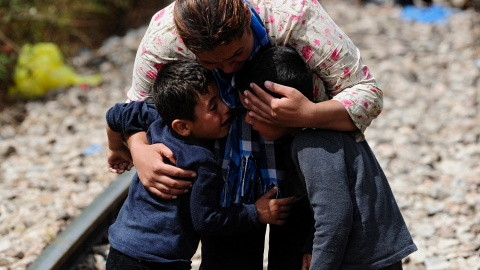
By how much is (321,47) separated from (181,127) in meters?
0.63

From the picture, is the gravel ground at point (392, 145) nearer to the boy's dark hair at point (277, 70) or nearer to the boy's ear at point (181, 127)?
the boy's ear at point (181, 127)

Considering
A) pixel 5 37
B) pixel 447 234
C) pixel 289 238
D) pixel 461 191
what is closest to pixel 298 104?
pixel 289 238

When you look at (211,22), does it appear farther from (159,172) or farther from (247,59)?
A: (159,172)

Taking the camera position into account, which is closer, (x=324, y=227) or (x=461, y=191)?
(x=324, y=227)

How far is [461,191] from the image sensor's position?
460 cm

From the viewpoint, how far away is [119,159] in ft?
10.6

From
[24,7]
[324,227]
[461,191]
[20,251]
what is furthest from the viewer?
[24,7]

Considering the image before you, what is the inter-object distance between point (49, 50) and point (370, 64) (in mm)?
3517

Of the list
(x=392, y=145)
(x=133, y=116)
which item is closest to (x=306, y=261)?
(x=133, y=116)

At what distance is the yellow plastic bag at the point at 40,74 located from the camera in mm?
7047

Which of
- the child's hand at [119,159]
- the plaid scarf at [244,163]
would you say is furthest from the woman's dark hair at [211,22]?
the child's hand at [119,159]

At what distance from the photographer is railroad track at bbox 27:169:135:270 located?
11.7 feet

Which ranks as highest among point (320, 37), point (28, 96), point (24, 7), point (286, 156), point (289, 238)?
point (320, 37)

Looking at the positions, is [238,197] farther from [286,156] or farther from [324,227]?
[324,227]
